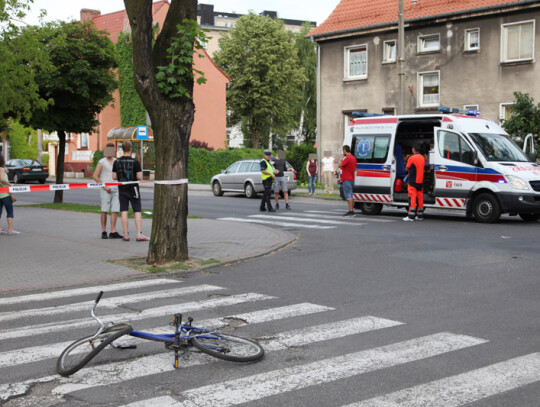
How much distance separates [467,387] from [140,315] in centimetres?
361

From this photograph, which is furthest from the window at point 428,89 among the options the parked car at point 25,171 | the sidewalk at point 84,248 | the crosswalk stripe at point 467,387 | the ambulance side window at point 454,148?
the crosswalk stripe at point 467,387

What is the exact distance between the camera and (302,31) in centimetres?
7462

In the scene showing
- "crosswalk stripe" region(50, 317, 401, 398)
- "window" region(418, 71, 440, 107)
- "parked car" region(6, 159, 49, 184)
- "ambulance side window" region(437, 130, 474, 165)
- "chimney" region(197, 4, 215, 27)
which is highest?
"chimney" region(197, 4, 215, 27)

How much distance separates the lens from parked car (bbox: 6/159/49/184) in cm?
4347

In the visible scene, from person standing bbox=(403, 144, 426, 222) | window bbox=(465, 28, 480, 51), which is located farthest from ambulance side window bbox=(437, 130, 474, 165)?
window bbox=(465, 28, 480, 51)

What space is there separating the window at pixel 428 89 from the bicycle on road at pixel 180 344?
1094 inches

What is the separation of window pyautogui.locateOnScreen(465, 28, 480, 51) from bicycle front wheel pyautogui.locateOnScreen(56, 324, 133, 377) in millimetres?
27567

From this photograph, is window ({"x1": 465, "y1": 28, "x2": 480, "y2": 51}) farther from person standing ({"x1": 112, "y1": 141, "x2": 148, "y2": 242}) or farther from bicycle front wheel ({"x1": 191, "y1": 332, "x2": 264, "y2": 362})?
bicycle front wheel ({"x1": 191, "y1": 332, "x2": 264, "y2": 362})

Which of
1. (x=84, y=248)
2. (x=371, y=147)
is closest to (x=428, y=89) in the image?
(x=371, y=147)

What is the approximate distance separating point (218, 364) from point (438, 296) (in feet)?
11.7

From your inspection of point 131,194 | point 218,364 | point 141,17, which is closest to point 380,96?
point 131,194

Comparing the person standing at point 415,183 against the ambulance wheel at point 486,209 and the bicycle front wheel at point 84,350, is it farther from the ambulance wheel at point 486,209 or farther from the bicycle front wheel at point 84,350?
the bicycle front wheel at point 84,350

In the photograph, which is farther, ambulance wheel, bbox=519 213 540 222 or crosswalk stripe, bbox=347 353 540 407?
ambulance wheel, bbox=519 213 540 222

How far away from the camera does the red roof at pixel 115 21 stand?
51.7 m
